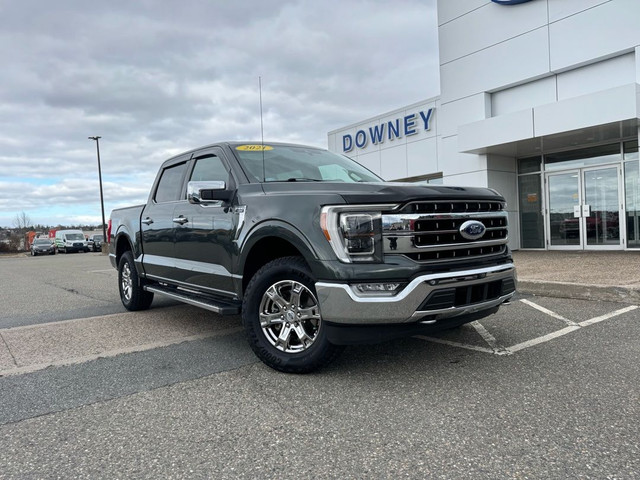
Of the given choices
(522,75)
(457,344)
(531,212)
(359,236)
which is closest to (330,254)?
(359,236)

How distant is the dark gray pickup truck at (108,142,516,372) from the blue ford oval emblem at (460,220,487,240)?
0.01m

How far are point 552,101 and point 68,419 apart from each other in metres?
12.6

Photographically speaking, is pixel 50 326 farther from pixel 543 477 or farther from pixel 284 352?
pixel 543 477

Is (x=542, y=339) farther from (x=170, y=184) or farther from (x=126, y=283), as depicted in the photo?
(x=126, y=283)

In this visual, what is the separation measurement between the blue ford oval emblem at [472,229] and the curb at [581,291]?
3722 mm

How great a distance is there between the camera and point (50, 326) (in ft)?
18.9

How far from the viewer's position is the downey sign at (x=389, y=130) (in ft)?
54.1

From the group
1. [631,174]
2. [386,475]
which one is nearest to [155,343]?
[386,475]

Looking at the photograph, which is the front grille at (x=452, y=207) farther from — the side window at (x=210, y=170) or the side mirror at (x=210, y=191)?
the side window at (x=210, y=170)

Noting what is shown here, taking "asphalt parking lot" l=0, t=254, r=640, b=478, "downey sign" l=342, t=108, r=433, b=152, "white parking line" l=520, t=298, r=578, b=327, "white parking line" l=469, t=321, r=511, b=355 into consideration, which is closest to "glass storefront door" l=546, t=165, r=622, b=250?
"downey sign" l=342, t=108, r=433, b=152

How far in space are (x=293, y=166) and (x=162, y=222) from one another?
6.01 ft

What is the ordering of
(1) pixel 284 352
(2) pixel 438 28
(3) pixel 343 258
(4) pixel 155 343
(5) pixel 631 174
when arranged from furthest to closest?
(2) pixel 438 28, (5) pixel 631 174, (4) pixel 155 343, (1) pixel 284 352, (3) pixel 343 258

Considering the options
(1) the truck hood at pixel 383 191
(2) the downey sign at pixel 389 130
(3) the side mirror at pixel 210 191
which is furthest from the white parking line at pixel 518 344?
(2) the downey sign at pixel 389 130

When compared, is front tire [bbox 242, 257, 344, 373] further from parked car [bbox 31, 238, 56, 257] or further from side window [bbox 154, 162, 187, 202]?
parked car [bbox 31, 238, 56, 257]
